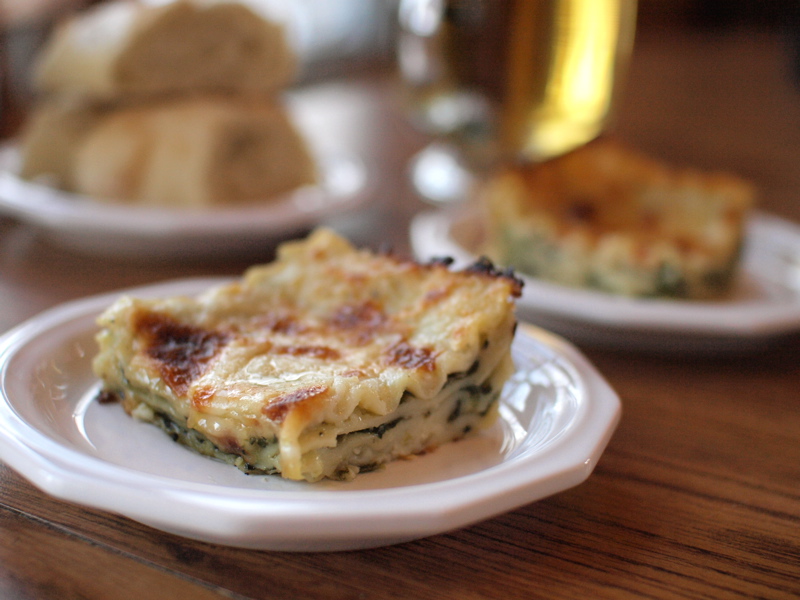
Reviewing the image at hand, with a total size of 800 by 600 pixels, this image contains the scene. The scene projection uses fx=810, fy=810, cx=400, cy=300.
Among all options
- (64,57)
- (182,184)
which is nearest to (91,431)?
(182,184)

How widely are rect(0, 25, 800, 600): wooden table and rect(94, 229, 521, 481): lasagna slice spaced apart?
4.2 inches

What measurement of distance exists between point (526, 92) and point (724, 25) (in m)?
7.21

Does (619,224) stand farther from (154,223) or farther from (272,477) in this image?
(272,477)

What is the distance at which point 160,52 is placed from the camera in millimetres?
1888

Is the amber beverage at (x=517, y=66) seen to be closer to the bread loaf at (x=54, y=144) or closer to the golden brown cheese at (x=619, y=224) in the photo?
the golden brown cheese at (x=619, y=224)

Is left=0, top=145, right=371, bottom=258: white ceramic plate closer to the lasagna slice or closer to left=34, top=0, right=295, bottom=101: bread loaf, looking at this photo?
left=34, top=0, right=295, bottom=101: bread loaf

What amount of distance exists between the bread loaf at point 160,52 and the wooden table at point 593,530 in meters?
0.54

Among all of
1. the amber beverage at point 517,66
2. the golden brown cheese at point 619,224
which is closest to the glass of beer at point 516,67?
the amber beverage at point 517,66

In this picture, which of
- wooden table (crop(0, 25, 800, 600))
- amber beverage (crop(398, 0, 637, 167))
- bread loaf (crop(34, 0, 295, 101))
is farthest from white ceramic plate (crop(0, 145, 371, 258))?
amber beverage (crop(398, 0, 637, 167))

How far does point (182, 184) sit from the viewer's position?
178 cm

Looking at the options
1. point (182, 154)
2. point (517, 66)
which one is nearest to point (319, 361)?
point (182, 154)

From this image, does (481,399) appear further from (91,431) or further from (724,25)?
(724,25)

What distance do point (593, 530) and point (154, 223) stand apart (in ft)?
3.35

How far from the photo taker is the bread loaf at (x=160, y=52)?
185cm
